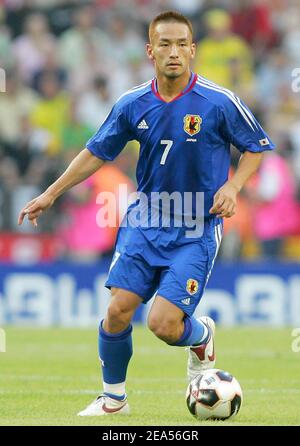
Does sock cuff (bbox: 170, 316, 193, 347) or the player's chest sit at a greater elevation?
the player's chest

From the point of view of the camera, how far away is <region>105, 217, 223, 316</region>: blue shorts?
25.1 feet

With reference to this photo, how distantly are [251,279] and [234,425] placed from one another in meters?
7.86

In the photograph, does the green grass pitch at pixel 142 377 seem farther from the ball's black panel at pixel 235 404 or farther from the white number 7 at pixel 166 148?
the white number 7 at pixel 166 148

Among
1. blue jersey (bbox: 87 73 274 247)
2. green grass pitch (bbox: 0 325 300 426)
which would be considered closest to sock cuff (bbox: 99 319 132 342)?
green grass pitch (bbox: 0 325 300 426)

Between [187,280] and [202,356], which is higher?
[187,280]

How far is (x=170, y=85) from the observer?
7812 millimetres

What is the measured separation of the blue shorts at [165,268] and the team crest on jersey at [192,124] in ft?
2.06

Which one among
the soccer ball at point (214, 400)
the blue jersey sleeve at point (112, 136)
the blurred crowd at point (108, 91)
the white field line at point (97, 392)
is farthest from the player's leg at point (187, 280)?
the blurred crowd at point (108, 91)

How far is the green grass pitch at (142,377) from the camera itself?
765cm

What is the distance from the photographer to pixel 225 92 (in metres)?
7.86

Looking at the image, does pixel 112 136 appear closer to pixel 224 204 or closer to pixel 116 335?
pixel 224 204

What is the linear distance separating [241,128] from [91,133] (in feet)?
31.0

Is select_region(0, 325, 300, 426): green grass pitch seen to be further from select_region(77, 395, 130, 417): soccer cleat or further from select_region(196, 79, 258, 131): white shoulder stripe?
select_region(196, 79, 258, 131): white shoulder stripe

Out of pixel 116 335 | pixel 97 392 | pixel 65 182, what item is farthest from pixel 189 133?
pixel 97 392
